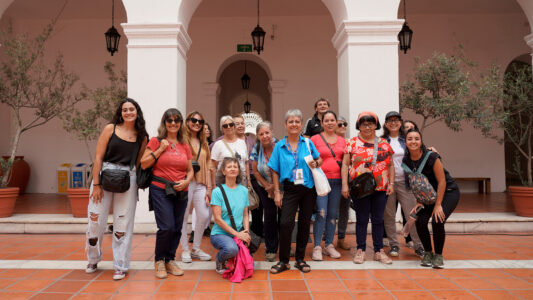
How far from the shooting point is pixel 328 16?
392 inches

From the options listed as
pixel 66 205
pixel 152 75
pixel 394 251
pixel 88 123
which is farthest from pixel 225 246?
pixel 66 205

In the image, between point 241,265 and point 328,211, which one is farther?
point 328,211

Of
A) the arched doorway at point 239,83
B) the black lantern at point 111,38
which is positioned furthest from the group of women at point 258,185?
the arched doorway at point 239,83

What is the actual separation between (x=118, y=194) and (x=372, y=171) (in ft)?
9.19

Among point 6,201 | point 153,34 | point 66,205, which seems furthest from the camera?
point 66,205

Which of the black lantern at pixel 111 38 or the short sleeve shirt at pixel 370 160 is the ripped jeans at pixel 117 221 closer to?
the short sleeve shirt at pixel 370 160

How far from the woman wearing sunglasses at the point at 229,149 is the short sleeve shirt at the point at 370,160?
1.30 metres

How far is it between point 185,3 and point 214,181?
3.23m

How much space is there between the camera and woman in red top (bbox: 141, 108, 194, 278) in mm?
3631

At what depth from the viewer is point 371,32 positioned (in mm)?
5652

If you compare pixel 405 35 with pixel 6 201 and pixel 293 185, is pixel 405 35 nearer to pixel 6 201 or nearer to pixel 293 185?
pixel 293 185

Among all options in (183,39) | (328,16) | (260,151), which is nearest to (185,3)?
(183,39)

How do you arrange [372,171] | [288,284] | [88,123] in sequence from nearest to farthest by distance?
[288,284] < [372,171] < [88,123]

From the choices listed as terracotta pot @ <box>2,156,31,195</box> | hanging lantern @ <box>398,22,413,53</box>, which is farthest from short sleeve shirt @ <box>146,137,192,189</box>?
terracotta pot @ <box>2,156,31,195</box>
